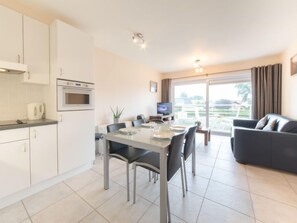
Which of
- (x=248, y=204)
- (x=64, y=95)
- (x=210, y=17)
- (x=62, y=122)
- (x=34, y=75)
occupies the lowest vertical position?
(x=248, y=204)

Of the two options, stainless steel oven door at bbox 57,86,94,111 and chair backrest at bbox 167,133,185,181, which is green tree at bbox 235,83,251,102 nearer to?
chair backrest at bbox 167,133,185,181

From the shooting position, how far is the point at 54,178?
1.93 meters

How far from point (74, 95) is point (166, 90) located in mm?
3959

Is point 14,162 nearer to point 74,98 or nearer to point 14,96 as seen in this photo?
point 14,96

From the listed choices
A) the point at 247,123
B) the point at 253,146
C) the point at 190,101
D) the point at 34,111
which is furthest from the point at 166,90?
the point at 34,111

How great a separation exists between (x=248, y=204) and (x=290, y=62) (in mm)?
3251

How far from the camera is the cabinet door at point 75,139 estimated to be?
1971 mm

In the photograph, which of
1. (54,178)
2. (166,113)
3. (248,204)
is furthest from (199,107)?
(54,178)

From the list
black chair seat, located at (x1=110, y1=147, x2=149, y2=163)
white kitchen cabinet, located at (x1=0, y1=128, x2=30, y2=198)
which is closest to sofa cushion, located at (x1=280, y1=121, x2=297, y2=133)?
black chair seat, located at (x1=110, y1=147, x2=149, y2=163)

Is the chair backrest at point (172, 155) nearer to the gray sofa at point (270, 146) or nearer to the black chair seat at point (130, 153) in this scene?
the black chair seat at point (130, 153)

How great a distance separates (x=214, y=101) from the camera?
4934 millimetres

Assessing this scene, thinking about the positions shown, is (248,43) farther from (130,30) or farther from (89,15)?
(89,15)

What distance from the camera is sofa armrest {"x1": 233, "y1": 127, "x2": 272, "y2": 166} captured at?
227 centimetres

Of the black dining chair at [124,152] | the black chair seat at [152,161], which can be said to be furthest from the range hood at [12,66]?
the black chair seat at [152,161]
